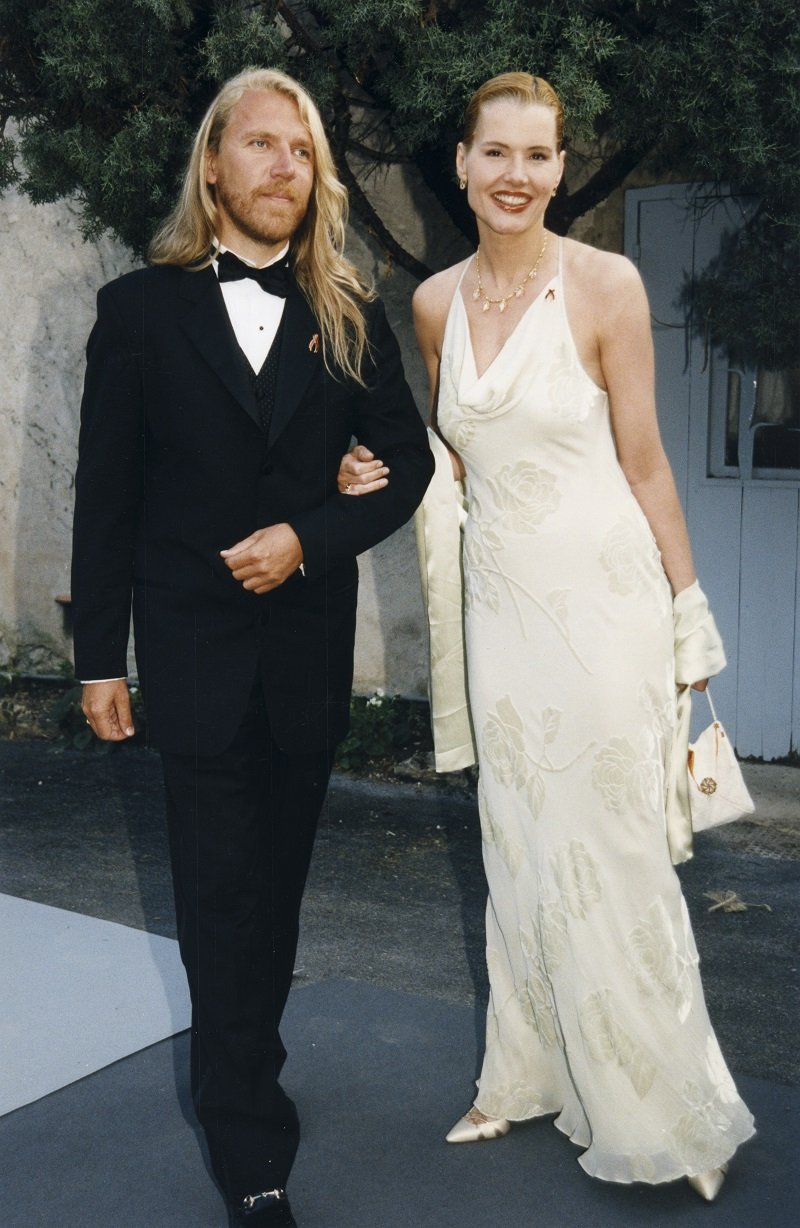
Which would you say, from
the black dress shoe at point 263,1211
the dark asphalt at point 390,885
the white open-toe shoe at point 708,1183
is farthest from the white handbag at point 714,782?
the black dress shoe at point 263,1211

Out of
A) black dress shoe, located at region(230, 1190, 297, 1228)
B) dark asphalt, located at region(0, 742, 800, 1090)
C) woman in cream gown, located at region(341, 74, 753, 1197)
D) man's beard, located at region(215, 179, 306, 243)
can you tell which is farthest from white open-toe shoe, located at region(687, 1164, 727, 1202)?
man's beard, located at region(215, 179, 306, 243)

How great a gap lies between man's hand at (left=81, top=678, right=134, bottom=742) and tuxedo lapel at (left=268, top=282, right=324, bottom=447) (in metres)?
0.61

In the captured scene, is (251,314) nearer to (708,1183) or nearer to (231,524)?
(231,524)

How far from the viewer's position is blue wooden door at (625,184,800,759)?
6297 millimetres

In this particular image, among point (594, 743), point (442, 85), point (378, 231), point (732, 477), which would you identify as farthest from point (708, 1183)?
point (378, 231)

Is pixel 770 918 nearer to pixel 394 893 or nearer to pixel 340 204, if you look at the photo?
pixel 394 893

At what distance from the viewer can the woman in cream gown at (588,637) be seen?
3.03m

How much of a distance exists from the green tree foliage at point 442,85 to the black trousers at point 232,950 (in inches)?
113

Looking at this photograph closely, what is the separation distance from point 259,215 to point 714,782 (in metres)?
1.54

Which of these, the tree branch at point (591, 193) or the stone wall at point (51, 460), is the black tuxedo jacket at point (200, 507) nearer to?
the tree branch at point (591, 193)

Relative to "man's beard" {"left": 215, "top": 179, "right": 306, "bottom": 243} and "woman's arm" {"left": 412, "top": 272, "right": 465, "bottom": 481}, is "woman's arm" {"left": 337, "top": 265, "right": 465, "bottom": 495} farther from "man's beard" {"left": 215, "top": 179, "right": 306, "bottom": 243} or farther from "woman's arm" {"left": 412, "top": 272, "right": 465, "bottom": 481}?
"man's beard" {"left": 215, "top": 179, "right": 306, "bottom": 243}

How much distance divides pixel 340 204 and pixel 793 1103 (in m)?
2.35

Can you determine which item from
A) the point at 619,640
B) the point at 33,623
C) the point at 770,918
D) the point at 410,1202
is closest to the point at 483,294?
the point at 619,640

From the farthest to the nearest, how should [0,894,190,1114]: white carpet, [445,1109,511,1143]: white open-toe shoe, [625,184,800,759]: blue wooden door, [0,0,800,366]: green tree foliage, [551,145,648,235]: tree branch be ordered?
1. [625,184,800,759]: blue wooden door
2. [551,145,648,235]: tree branch
3. [0,0,800,366]: green tree foliage
4. [0,894,190,1114]: white carpet
5. [445,1109,511,1143]: white open-toe shoe
